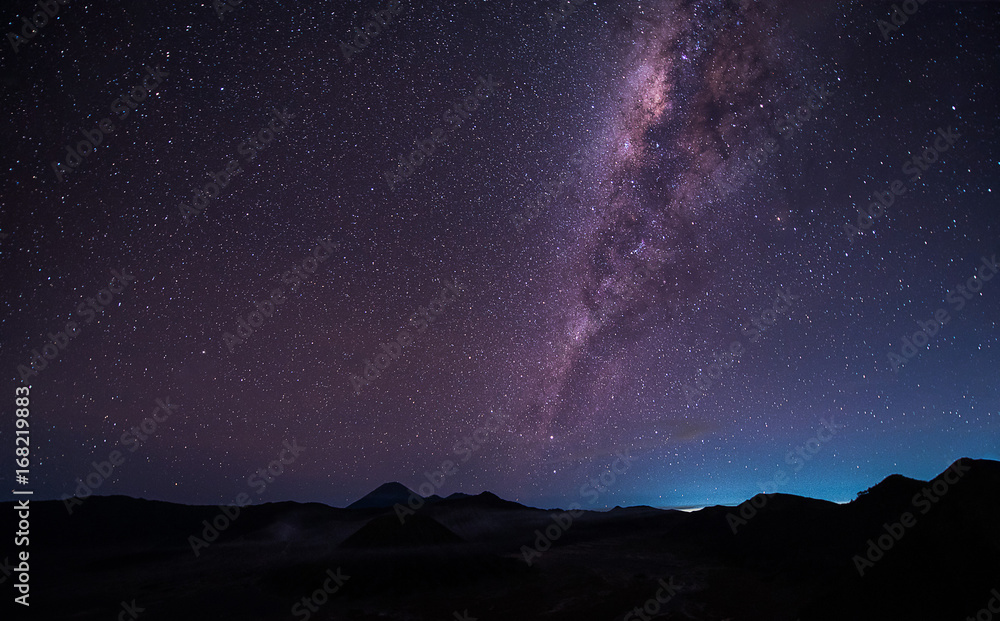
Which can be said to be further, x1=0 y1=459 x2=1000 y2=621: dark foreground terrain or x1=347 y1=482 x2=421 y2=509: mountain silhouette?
x1=347 y1=482 x2=421 y2=509: mountain silhouette

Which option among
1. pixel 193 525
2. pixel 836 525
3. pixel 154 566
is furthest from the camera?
pixel 193 525

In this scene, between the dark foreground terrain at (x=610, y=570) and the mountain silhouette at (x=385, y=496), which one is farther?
the mountain silhouette at (x=385, y=496)

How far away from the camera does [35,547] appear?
39.7 meters

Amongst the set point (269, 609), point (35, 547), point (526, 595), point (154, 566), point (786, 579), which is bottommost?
point (786, 579)

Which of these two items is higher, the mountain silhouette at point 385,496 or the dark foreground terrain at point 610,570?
the mountain silhouette at point 385,496

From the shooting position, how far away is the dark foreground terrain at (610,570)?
36.3ft

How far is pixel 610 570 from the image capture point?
22.7 m

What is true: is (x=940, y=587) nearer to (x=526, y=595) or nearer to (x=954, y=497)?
(x=954, y=497)

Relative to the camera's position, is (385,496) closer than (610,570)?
No

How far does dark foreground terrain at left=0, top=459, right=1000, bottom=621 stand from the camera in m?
11.1

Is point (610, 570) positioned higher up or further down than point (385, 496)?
further down

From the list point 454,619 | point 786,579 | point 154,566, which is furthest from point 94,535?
point 786,579

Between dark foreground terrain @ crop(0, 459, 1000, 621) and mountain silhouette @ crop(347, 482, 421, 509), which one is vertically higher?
mountain silhouette @ crop(347, 482, 421, 509)

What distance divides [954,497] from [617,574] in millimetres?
13772
